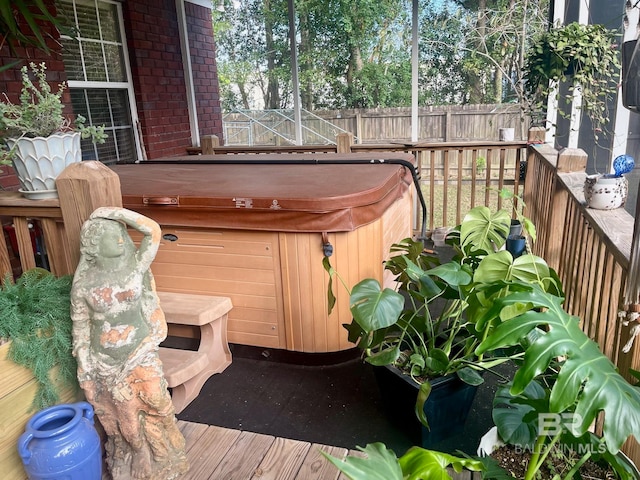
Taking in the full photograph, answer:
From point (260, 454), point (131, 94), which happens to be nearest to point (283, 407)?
point (260, 454)

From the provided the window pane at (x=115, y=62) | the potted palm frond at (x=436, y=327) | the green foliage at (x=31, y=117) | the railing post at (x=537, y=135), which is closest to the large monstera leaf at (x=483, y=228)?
the potted palm frond at (x=436, y=327)

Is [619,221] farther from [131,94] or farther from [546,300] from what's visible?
[131,94]

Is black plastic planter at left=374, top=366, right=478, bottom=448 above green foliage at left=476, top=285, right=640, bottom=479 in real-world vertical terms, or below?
below

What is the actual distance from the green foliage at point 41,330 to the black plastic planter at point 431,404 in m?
1.14

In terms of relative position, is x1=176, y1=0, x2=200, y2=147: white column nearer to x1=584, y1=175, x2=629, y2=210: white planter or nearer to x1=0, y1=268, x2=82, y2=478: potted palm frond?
x1=0, y1=268, x2=82, y2=478: potted palm frond

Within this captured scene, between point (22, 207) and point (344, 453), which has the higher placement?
point (22, 207)

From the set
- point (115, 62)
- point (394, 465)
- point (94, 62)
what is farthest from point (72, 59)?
point (394, 465)

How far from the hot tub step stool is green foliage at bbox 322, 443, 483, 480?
Result: 1142mm

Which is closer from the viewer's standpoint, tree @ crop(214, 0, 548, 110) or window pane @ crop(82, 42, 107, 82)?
window pane @ crop(82, 42, 107, 82)

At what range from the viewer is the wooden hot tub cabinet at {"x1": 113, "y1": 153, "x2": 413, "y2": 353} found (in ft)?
7.39

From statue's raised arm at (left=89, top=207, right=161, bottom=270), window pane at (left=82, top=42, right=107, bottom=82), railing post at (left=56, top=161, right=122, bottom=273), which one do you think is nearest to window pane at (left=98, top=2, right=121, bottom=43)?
window pane at (left=82, top=42, right=107, bottom=82)

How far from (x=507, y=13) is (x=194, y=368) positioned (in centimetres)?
527

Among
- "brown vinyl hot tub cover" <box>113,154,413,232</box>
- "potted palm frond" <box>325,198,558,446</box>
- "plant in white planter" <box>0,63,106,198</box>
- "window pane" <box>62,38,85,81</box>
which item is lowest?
"potted palm frond" <box>325,198,558,446</box>

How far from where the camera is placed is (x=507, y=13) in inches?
209
